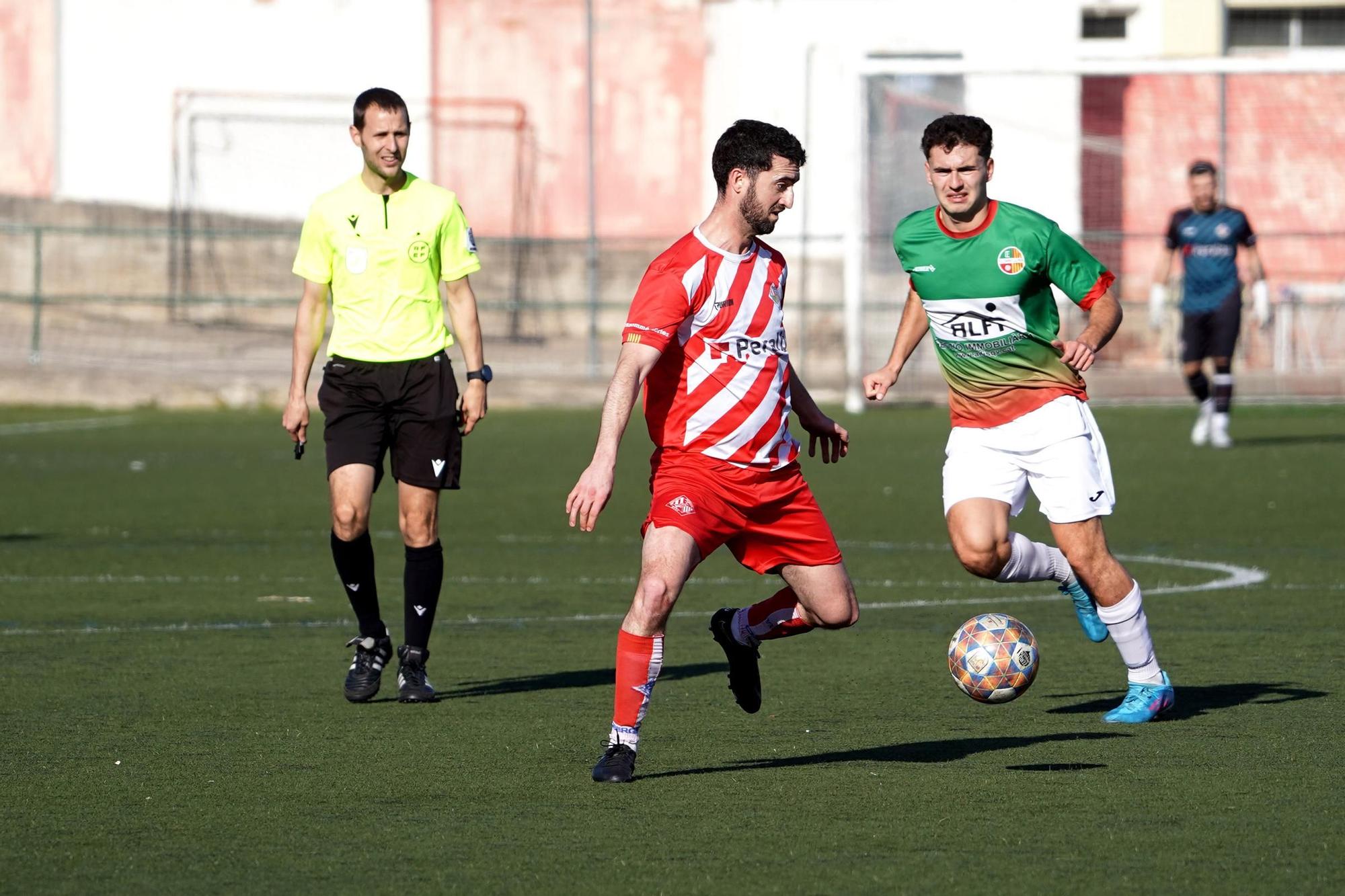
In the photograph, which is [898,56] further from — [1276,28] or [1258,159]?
[1276,28]

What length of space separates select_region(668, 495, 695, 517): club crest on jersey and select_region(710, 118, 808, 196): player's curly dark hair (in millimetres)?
912

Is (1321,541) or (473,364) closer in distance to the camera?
(473,364)

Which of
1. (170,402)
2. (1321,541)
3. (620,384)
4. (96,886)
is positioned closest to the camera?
(96,886)

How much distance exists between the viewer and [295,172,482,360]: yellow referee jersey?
7.71 meters

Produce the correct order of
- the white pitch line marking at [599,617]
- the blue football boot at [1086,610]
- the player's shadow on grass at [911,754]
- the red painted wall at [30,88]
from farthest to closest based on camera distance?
the red painted wall at [30,88] → the white pitch line marking at [599,617] → the blue football boot at [1086,610] → the player's shadow on grass at [911,754]

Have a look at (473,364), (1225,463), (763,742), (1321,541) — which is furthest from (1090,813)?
(1225,463)

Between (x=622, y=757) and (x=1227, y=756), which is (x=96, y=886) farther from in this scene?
(x=1227, y=756)

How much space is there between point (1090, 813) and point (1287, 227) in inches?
977

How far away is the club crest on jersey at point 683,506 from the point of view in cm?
614

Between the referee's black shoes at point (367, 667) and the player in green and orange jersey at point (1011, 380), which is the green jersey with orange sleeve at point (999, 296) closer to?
the player in green and orange jersey at point (1011, 380)

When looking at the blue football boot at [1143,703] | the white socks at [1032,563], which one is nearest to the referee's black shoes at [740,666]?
the white socks at [1032,563]

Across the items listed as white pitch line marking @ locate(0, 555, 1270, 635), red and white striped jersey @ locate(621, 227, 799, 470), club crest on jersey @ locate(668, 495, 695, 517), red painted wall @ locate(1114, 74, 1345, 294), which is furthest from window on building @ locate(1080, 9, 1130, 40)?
club crest on jersey @ locate(668, 495, 695, 517)

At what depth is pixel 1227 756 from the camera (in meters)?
6.29

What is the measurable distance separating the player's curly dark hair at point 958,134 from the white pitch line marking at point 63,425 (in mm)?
16160
